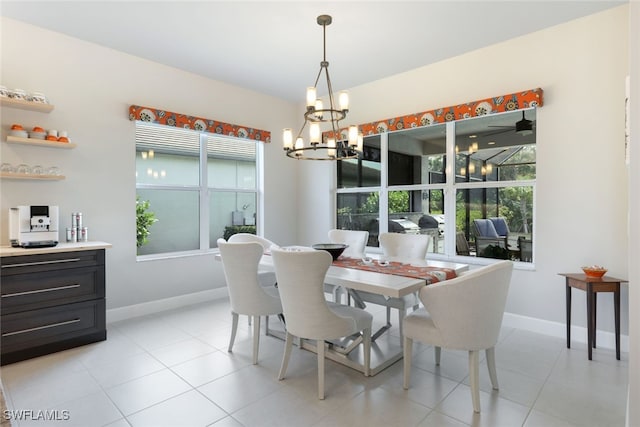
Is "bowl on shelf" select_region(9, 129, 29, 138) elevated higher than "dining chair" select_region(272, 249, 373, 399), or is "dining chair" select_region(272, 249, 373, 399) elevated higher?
"bowl on shelf" select_region(9, 129, 29, 138)

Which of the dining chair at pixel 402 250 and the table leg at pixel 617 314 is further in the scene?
the dining chair at pixel 402 250

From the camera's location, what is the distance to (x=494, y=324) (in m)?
2.05

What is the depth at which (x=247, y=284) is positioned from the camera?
259cm

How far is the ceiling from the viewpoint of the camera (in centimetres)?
279

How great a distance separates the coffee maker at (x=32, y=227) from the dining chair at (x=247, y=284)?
1.61 m

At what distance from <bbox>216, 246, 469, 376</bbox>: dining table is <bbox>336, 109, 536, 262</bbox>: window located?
1.26 metres

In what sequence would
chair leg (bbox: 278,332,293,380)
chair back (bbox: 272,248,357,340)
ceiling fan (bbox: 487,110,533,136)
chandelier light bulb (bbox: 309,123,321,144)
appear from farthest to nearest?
1. ceiling fan (bbox: 487,110,533,136)
2. chandelier light bulb (bbox: 309,123,321,144)
3. chair leg (bbox: 278,332,293,380)
4. chair back (bbox: 272,248,357,340)

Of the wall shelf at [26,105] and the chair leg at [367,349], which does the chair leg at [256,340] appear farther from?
the wall shelf at [26,105]

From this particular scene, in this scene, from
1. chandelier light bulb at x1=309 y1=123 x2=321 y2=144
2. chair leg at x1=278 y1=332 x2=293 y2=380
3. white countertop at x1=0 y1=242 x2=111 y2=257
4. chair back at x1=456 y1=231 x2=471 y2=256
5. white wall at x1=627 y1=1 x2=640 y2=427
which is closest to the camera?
white wall at x1=627 y1=1 x2=640 y2=427

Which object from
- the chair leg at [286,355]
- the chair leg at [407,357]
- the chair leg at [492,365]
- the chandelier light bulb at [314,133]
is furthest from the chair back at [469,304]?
the chandelier light bulb at [314,133]

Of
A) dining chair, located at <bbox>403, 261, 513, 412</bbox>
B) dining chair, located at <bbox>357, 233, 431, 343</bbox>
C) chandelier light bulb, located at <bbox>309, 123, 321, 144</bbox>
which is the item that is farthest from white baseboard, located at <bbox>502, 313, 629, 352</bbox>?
chandelier light bulb, located at <bbox>309, 123, 321, 144</bbox>

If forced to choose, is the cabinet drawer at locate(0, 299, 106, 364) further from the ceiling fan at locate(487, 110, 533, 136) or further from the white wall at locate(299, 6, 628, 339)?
the ceiling fan at locate(487, 110, 533, 136)

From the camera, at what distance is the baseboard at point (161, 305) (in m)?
→ 3.57

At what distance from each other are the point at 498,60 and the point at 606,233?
1955mm
